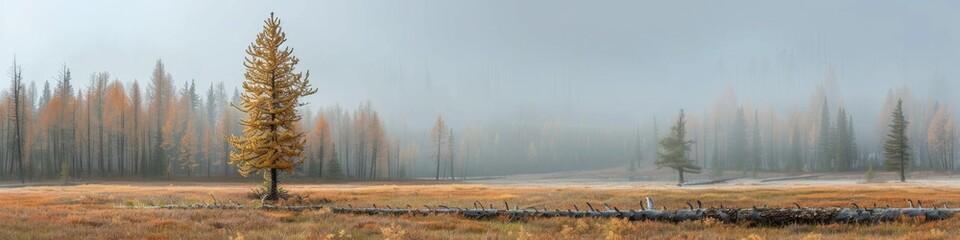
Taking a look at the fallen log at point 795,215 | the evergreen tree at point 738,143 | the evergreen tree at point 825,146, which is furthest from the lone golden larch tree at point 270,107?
the evergreen tree at point 825,146

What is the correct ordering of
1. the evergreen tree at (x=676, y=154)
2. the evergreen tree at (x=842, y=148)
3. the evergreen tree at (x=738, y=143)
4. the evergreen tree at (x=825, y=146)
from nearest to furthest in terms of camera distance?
1. the evergreen tree at (x=676, y=154)
2. the evergreen tree at (x=842, y=148)
3. the evergreen tree at (x=825, y=146)
4. the evergreen tree at (x=738, y=143)

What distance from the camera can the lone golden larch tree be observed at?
36719 mm

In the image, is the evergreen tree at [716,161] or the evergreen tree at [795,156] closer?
the evergreen tree at [716,161]

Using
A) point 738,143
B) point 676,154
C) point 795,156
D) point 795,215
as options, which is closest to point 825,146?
point 795,156

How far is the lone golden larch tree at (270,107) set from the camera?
36.7m

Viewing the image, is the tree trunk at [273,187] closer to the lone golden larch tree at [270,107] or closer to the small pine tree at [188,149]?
the lone golden larch tree at [270,107]

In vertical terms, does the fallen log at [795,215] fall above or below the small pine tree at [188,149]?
below

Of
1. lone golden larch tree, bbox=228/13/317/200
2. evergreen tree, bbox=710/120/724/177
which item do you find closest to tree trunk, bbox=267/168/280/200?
lone golden larch tree, bbox=228/13/317/200

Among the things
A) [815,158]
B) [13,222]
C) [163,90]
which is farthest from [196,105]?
[815,158]

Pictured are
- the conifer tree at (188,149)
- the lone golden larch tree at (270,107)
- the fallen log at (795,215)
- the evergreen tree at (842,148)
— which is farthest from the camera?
the evergreen tree at (842,148)

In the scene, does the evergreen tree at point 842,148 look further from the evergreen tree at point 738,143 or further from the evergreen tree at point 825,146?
the evergreen tree at point 738,143

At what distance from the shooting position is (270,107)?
121 ft

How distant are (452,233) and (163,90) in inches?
3698

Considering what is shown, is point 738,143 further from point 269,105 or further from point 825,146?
point 269,105
